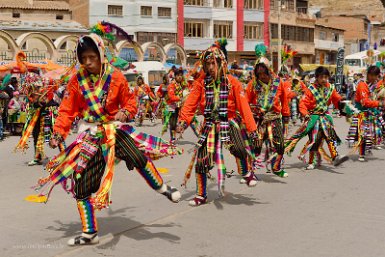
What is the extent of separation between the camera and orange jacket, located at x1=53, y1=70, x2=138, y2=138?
5.25 m

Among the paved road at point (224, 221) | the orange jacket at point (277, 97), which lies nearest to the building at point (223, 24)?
the orange jacket at point (277, 97)

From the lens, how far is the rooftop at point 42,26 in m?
33.3

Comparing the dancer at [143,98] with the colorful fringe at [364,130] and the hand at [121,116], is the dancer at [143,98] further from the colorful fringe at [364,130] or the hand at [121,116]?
the hand at [121,116]

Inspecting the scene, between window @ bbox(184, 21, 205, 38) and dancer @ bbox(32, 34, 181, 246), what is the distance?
39.8 meters

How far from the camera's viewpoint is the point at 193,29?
45250mm

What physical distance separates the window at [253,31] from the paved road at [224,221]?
135ft

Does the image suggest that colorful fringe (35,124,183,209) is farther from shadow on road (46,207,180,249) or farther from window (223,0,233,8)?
window (223,0,233,8)

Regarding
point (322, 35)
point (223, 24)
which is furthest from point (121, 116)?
point (322, 35)

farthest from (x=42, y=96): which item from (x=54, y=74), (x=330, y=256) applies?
(x=330, y=256)

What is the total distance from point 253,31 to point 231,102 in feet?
143

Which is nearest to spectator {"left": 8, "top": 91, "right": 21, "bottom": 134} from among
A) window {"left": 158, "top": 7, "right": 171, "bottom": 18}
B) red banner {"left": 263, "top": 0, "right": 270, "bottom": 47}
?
window {"left": 158, "top": 7, "right": 171, "bottom": 18}

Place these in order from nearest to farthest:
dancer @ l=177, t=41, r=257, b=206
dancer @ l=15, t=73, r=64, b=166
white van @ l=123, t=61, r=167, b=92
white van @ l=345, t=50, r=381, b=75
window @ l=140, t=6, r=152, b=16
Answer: dancer @ l=177, t=41, r=257, b=206, dancer @ l=15, t=73, r=64, b=166, white van @ l=123, t=61, r=167, b=92, window @ l=140, t=6, r=152, b=16, white van @ l=345, t=50, r=381, b=75

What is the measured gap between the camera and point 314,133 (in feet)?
30.3

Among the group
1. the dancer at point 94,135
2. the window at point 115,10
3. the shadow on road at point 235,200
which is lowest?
the shadow on road at point 235,200
